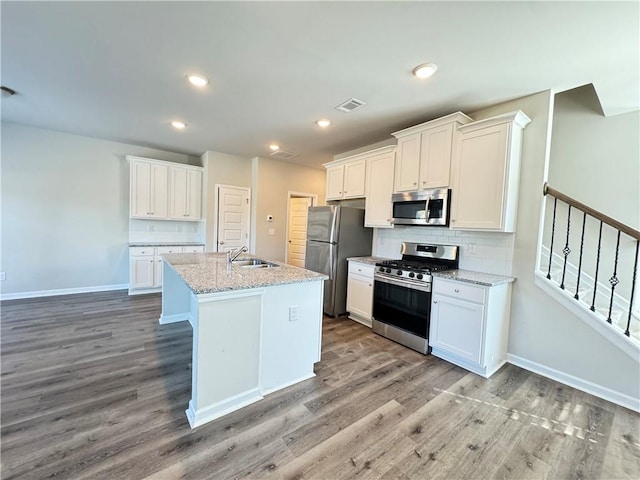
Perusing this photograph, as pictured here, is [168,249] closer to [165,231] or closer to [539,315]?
[165,231]

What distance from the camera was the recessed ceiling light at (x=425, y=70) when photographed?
2168mm

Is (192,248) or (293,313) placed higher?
(192,248)

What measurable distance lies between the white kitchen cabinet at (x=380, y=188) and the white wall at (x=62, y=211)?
4.37m

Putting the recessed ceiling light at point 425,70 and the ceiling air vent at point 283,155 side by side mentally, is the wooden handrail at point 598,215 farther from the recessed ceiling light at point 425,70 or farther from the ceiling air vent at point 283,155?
the ceiling air vent at point 283,155

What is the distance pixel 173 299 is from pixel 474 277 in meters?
3.63

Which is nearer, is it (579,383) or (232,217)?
(579,383)

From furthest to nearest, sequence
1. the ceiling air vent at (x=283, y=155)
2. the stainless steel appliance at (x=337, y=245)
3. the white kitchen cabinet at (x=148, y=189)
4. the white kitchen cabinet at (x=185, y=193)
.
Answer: the white kitchen cabinet at (x=185, y=193)
the ceiling air vent at (x=283, y=155)
the white kitchen cabinet at (x=148, y=189)
the stainless steel appliance at (x=337, y=245)

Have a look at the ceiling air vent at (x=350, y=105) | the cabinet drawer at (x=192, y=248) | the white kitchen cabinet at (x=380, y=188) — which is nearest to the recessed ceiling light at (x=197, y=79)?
the ceiling air vent at (x=350, y=105)

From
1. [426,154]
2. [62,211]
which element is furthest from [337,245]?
[62,211]

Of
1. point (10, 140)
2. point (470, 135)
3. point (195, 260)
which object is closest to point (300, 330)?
point (195, 260)

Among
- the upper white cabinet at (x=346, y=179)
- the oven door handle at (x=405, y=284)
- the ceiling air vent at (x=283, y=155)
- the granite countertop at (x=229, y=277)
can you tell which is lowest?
the oven door handle at (x=405, y=284)

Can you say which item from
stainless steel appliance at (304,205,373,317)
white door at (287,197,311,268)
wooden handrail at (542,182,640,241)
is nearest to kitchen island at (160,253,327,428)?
stainless steel appliance at (304,205,373,317)

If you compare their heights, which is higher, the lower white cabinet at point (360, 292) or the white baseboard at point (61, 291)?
the lower white cabinet at point (360, 292)

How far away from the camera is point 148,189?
15.9ft
